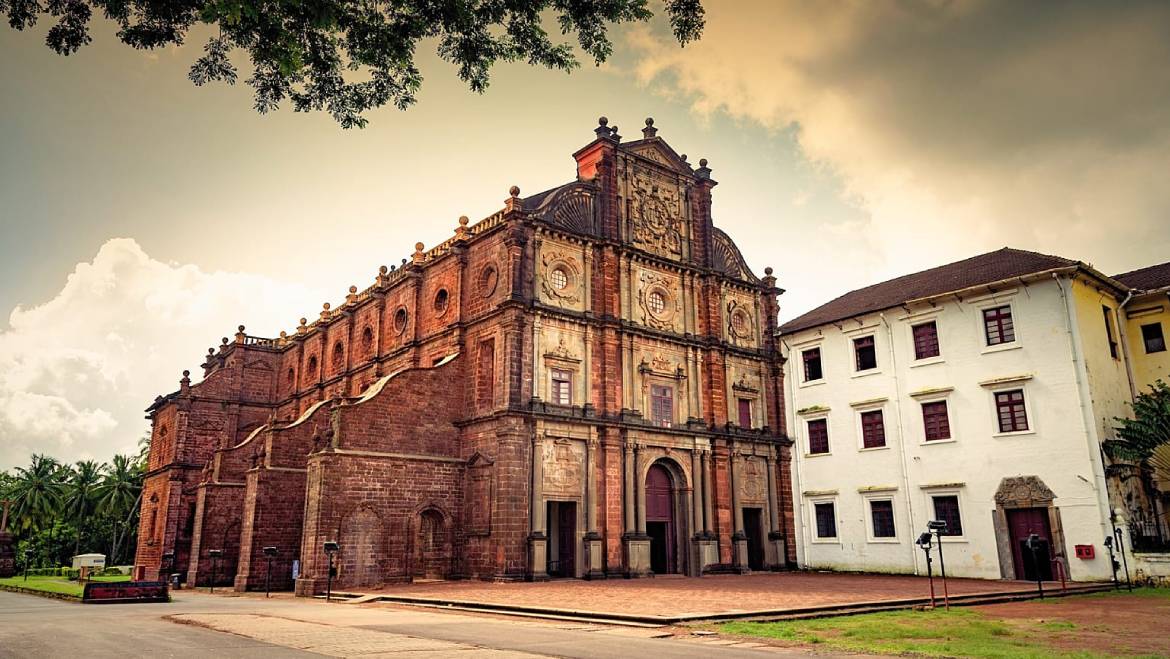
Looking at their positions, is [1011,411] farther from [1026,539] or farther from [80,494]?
[80,494]

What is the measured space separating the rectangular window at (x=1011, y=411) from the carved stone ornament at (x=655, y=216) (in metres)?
13.3

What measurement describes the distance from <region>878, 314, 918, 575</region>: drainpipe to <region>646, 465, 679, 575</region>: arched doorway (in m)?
8.45

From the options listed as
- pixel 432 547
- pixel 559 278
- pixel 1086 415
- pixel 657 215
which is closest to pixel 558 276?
pixel 559 278

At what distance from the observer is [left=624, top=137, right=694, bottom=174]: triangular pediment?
107ft

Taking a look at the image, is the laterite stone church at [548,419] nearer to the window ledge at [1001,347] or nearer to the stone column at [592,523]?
the stone column at [592,523]

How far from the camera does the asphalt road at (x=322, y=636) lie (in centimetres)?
1026

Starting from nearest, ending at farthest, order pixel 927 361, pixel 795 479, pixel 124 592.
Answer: pixel 124 592 → pixel 927 361 → pixel 795 479

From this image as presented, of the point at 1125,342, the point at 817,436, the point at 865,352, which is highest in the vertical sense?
the point at 865,352

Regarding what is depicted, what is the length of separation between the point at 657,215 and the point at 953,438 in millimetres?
14142

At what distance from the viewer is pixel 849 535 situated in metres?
30.4

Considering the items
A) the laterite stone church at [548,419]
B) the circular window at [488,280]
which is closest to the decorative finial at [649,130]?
the laterite stone church at [548,419]

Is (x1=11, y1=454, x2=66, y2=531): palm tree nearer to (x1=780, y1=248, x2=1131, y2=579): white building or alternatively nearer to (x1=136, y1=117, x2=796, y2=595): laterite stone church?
(x1=136, y1=117, x2=796, y2=595): laterite stone church

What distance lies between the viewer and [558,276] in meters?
28.9

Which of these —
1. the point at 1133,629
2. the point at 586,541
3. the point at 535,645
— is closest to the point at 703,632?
the point at 535,645
